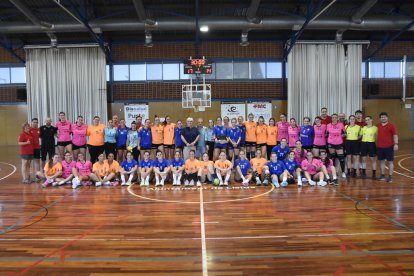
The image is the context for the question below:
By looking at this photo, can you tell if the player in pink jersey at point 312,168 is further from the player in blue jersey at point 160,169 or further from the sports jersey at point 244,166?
the player in blue jersey at point 160,169

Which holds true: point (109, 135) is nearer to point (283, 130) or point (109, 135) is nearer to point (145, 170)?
point (145, 170)

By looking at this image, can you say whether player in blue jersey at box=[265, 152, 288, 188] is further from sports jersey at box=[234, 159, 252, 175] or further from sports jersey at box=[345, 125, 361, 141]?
sports jersey at box=[345, 125, 361, 141]

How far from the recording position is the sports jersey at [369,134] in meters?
9.52

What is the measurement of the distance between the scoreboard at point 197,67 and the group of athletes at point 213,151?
6165mm

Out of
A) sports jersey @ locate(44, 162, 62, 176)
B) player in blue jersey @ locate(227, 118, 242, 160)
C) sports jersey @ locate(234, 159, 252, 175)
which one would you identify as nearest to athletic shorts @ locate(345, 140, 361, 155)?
sports jersey @ locate(234, 159, 252, 175)

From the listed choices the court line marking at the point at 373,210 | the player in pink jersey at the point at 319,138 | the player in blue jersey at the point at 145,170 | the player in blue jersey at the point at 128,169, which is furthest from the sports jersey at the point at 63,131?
the court line marking at the point at 373,210

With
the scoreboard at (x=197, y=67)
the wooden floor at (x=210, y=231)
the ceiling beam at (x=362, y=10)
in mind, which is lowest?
the wooden floor at (x=210, y=231)

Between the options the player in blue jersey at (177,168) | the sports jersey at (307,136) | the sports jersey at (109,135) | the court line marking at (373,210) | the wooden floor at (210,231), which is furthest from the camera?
the sports jersey at (109,135)

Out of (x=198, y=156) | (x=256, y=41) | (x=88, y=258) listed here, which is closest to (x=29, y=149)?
(x=198, y=156)

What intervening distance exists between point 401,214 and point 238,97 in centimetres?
1379

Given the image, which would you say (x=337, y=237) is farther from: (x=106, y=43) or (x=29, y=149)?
(x=106, y=43)

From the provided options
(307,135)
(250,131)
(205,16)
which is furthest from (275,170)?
(205,16)

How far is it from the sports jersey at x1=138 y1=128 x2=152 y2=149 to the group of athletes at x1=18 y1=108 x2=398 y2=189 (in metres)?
0.02

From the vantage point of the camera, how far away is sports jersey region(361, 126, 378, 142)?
9.52 meters
